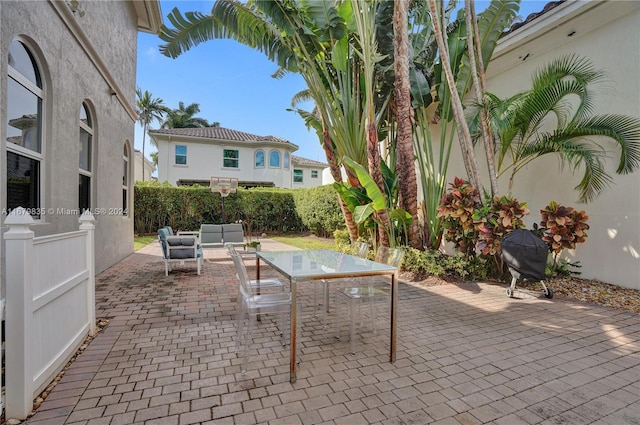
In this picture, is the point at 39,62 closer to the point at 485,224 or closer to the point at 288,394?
the point at 288,394

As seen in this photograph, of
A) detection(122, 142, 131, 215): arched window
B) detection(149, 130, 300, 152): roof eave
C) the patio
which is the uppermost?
detection(149, 130, 300, 152): roof eave

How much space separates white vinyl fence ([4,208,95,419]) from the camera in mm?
2359

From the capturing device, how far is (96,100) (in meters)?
7.10

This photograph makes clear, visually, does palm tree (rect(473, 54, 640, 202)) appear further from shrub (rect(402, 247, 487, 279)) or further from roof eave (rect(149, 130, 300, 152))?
roof eave (rect(149, 130, 300, 152))

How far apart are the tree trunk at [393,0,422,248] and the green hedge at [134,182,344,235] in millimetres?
6886

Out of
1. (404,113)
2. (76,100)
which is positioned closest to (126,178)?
(76,100)

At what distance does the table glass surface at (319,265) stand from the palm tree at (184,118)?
36.9m

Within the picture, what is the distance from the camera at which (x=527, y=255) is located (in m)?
5.45

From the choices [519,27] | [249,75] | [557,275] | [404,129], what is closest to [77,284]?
[404,129]

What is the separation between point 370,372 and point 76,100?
6843 millimetres

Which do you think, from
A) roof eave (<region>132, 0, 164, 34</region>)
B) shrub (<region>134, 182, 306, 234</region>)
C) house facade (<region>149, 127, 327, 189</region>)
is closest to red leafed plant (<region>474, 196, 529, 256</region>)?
roof eave (<region>132, 0, 164, 34</region>)

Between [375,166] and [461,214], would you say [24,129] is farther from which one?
[461,214]

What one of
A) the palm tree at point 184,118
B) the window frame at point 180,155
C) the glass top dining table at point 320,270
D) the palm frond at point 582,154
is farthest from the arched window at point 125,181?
the palm tree at point 184,118

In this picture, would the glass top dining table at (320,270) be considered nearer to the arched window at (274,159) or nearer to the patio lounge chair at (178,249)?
the patio lounge chair at (178,249)
